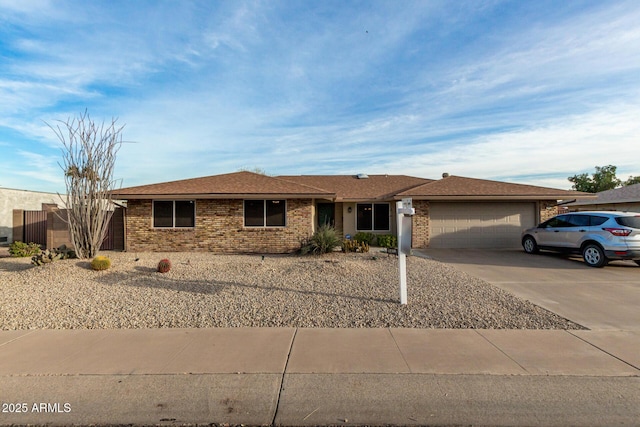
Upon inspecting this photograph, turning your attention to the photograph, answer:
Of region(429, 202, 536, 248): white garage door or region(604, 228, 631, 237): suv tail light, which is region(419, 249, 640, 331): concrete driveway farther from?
region(429, 202, 536, 248): white garage door

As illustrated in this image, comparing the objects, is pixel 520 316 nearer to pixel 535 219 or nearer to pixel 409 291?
pixel 409 291

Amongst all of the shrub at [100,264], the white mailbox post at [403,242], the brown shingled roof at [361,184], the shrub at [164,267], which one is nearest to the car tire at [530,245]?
the brown shingled roof at [361,184]

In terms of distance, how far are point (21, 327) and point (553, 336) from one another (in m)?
8.00

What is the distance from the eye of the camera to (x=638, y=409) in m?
3.42

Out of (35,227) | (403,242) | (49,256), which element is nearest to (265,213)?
(49,256)

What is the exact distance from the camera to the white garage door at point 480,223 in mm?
15609

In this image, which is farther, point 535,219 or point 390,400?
point 535,219

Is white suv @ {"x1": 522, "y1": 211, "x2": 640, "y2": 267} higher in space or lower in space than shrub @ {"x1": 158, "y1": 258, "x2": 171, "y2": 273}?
higher

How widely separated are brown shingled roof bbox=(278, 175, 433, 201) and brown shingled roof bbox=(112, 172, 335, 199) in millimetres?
3135

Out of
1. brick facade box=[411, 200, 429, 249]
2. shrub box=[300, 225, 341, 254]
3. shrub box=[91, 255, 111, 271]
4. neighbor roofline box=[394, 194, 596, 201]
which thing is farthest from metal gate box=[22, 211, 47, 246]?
brick facade box=[411, 200, 429, 249]

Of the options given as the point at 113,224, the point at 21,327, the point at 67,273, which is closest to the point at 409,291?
the point at 21,327

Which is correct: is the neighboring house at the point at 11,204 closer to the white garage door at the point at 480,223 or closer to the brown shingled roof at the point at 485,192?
the brown shingled roof at the point at 485,192

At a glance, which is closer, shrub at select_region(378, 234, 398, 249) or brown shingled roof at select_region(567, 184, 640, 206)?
shrub at select_region(378, 234, 398, 249)

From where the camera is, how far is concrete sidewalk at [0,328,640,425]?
335 cm
